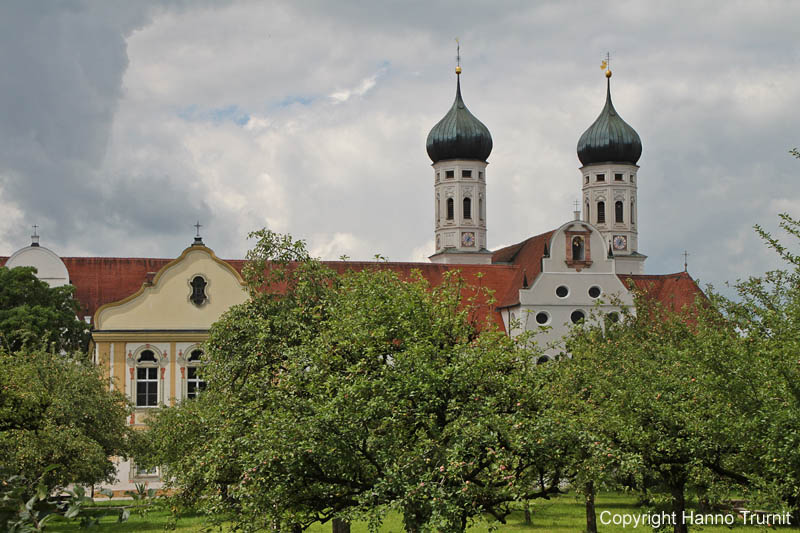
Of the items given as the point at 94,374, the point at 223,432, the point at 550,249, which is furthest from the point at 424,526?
the point at 550,249

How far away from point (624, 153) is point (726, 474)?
225 feet

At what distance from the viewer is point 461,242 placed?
8038 cm

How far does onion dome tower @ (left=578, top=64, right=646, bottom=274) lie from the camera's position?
85.0m

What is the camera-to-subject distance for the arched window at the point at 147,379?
51812 mm

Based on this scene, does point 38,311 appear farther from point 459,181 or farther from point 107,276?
point 459,181

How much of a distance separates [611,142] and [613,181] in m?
3.42

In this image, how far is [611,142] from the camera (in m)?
85.9

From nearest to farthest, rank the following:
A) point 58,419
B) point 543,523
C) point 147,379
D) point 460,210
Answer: point 58,419
point 543,523
point 147,379
point 460,210

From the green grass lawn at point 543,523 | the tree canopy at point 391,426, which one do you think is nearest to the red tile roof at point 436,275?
the green grass lawn at point 543,523

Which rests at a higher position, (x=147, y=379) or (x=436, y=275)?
(x=436, y=275)

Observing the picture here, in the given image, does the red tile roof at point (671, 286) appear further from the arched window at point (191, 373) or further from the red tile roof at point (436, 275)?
the arched window at point (191, 373)

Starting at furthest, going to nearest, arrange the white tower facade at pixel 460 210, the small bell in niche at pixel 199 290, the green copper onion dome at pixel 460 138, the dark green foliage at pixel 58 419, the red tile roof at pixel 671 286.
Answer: the green copper onion dome at pixel 460 138 → the white tower facade at pixel 460 210 → the red tile roof at pixel 671 286 → the small bell in niche at pixel 199 290 → the dark green foliage at pixel 58 419

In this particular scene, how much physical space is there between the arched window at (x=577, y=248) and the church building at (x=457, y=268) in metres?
0.09

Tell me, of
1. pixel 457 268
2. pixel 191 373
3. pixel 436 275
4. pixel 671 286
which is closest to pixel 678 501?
pixel 457 268
